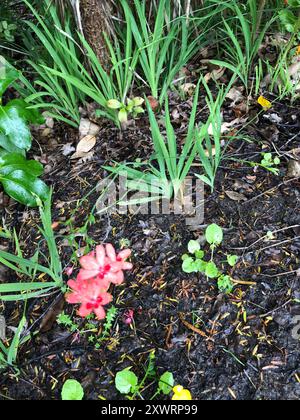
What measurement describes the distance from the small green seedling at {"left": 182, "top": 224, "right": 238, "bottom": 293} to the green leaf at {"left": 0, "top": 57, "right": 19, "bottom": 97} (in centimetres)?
96

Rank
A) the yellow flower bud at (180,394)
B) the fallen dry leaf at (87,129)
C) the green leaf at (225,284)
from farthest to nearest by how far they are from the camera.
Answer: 1. the fallen dry leaf at (87,129)
2. the green leaf at (225,284)
3. the yellow flower bud at (180,394)

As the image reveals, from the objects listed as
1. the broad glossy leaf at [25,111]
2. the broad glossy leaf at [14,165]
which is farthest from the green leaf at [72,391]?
the broad glossy leaf at [25,111]

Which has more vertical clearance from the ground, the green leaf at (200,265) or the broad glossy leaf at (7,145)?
the broad glossy leaf at (7,145)

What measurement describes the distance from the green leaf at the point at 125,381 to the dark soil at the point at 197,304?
0.17 ft

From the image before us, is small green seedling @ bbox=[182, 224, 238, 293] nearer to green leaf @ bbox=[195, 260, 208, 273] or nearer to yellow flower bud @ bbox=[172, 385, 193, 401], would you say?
green leaf @ bbox=[195, 260, 208, 273]

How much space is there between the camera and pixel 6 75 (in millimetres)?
1785

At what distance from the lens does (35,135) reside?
2125 millimetres

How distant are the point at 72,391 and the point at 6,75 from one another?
48.8 inches

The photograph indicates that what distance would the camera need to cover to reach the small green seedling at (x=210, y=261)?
145 cm

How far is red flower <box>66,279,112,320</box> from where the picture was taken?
47.9 inches

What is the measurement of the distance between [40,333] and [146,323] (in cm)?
36

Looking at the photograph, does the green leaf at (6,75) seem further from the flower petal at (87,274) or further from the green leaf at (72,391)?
the green leaf at (72,391)

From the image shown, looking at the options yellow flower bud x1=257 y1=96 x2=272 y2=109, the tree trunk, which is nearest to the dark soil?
yellow flower bud x1=257 y1=96 x2=272 y2=109

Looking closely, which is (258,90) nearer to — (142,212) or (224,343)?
(142,212)
